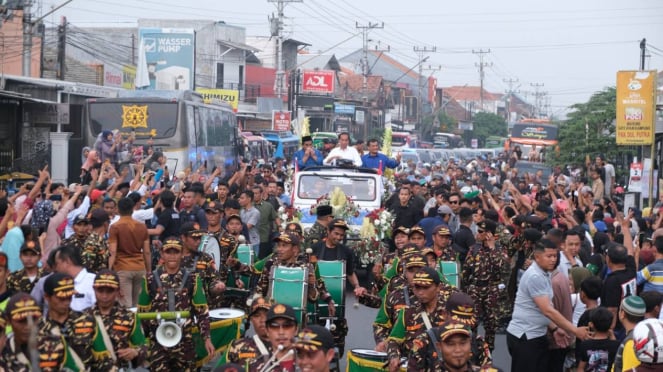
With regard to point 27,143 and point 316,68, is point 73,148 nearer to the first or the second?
point 27,143

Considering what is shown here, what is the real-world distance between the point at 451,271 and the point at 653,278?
Result: 2.60 meters

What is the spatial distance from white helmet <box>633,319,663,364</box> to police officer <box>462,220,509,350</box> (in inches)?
229

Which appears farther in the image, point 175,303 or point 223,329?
point 223,329

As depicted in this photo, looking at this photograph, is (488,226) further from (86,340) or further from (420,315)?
(86,340)

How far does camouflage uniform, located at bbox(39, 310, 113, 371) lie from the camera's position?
7730mm

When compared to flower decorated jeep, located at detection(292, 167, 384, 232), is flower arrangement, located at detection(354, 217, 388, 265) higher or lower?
lower

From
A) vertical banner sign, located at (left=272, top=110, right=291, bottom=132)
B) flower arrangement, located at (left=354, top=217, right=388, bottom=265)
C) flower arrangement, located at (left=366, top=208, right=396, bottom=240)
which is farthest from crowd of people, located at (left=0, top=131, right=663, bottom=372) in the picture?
vertical banner sign, located at (left=272, top=110, right=291, bottom=132)

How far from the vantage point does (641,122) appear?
26625 mm

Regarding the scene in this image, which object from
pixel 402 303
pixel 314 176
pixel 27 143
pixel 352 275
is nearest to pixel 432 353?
pixel 402 303

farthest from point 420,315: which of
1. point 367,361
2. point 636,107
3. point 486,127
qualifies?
point 486,127

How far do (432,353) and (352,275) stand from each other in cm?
515

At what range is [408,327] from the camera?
8703 mm

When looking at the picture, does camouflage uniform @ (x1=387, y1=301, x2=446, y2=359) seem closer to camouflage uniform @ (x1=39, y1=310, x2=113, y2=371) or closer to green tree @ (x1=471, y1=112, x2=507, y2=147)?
camouflage uniform @ (x1=39, y1=310, x2=113, y2=371)

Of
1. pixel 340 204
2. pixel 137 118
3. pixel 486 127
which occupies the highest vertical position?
pixel 486 127
